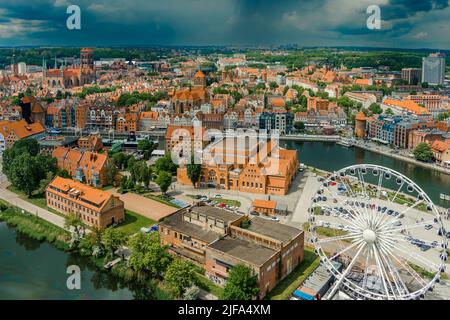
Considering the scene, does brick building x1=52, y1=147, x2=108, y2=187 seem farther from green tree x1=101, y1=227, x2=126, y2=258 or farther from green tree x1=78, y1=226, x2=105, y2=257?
green tree x1=101, y1=227, x2=126, y2=258

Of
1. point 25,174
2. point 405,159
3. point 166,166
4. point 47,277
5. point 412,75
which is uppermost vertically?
point 412,75

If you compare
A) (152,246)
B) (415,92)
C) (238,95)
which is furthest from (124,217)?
(415,92)

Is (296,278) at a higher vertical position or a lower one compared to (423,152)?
lower

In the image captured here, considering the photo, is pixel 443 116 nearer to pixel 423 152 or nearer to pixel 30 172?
pixel 423 152

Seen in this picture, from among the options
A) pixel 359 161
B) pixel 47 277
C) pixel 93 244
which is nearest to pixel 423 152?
pixel 359 161

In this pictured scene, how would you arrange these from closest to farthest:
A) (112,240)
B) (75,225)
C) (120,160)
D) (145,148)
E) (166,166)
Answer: (112,240) < (75,225) < (166,166) < (120,160) < (145,148)

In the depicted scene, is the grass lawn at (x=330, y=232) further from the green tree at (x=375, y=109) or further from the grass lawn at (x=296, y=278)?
the green tree at (x=375, y=109)
